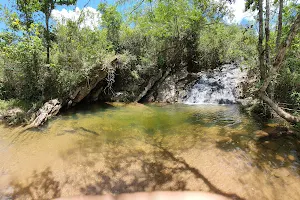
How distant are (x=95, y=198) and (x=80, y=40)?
10050mm

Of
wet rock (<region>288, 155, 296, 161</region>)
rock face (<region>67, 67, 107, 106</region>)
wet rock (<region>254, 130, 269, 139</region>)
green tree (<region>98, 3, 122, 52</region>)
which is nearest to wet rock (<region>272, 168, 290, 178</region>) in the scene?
wet rock (<region>288, 155, 296, 161</region>)

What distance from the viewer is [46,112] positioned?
27.2ft

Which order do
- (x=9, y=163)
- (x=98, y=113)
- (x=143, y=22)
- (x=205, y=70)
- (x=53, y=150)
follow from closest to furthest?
(x=9, y=163), (x=53, y=150), (x=98, y=113), (x=143, y=22), (x=205, y=70)

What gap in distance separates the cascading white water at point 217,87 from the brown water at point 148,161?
4.91 metres

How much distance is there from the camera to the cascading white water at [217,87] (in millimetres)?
12109

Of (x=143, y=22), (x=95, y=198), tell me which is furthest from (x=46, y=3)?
(x=95, y=198)

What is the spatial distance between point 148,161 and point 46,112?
566 centimetres

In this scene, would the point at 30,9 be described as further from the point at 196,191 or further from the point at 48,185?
the point at 196,191

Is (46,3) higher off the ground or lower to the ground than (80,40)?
higher

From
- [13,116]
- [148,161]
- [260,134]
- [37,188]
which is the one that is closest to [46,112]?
[13,116]

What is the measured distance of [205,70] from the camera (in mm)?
15016

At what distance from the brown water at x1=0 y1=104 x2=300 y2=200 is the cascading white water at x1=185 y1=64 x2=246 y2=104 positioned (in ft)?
16.1

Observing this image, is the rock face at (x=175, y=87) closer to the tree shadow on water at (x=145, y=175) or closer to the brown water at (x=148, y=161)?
the brown water at (x=148, y=161)

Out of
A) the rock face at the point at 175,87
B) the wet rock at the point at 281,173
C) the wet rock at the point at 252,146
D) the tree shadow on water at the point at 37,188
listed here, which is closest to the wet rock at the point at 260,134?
the wet rock at the point at 252,146
